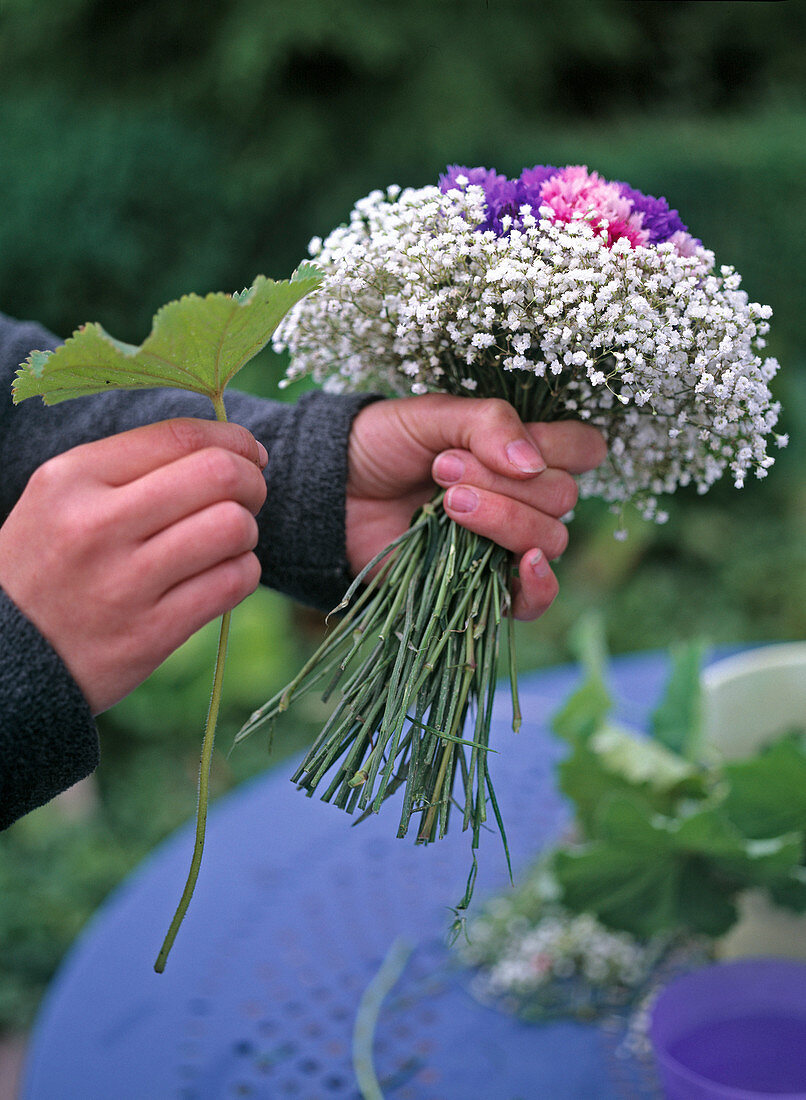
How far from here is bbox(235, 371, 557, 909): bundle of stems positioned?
0.74 m

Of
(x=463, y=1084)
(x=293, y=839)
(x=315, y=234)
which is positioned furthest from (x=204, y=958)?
(x=315, y=234)

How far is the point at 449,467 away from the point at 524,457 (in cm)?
8

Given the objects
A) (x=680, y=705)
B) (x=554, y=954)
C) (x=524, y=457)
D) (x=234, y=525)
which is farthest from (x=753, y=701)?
(x=234, y=525)

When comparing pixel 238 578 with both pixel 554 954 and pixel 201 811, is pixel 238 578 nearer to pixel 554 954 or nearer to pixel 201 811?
pixel 201 811

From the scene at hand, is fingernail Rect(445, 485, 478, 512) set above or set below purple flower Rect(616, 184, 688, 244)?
below

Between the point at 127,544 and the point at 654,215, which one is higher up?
the point at 654,215

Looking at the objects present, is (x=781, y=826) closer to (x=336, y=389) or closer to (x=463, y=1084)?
(x=463, y=1084)

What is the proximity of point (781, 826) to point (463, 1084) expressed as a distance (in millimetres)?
413

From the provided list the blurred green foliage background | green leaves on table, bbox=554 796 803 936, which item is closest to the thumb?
green leaves on table, bbox=554 796 803 936

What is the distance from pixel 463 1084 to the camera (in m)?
0.95

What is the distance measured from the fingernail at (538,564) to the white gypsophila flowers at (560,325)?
117 millimetres

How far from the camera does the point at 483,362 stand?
2.62 ft

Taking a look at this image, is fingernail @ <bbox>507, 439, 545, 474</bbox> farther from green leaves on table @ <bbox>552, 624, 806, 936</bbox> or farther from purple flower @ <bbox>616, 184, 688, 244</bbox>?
green leaves on table @ <bbox>552, 624, 806, 936</bbox>

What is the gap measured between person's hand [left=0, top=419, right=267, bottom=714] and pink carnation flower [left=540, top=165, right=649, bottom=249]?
0.32 m
